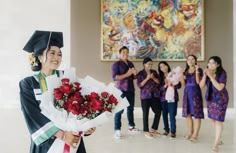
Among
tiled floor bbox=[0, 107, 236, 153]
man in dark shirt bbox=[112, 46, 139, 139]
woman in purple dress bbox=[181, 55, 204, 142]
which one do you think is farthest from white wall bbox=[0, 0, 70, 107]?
woman in purple dress bbox=[181, 55, 204, 142]

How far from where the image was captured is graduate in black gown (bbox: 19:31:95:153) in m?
1.65

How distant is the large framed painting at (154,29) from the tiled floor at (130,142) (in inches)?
72.2

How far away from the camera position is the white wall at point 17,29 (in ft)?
22.0

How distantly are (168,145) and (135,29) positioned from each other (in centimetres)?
329

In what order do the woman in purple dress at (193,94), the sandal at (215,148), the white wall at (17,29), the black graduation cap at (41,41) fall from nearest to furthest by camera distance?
the black graduation cap at (41,41), the sandal at (215,148), the woman in purple dress at (193,94), the white wall at (17,29)

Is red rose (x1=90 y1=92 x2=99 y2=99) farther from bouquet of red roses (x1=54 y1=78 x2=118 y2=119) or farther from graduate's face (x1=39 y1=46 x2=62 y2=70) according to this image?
graduate's face (x1=39 y1=46 x2=62 y2=70)

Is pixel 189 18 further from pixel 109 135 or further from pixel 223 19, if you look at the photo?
pixel 109 135

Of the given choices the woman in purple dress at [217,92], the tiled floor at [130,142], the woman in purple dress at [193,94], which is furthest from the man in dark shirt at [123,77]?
the woman in purple dress at [217,92]

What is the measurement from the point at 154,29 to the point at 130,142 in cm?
319

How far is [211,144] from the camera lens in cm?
473

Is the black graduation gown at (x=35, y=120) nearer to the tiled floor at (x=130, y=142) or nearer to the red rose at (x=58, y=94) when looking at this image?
the red rose at (x=58, y=94)

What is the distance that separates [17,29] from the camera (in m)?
6.76

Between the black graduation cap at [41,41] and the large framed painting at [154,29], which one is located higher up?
the large framed painting at [154,29]

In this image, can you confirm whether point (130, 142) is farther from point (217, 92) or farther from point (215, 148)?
point (217, 92)
